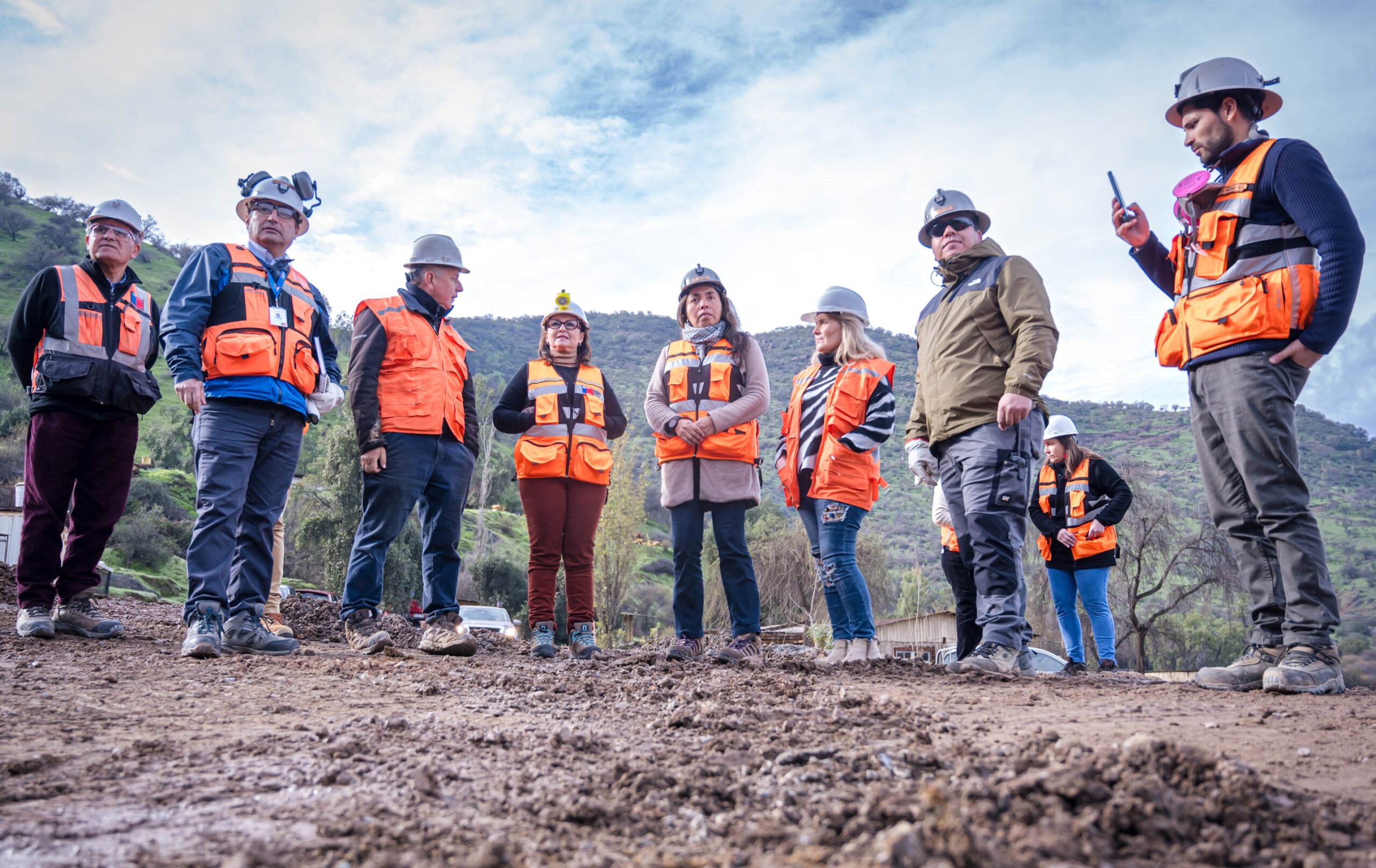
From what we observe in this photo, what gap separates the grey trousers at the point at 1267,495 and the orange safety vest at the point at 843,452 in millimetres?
1594

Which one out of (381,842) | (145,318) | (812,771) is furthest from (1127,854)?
(145,318)

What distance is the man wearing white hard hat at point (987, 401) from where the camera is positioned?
3.74 meters

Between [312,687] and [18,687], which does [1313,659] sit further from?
[18,687]

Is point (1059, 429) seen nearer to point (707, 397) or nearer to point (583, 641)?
point (707, 397)

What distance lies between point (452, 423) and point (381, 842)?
3.68 metres

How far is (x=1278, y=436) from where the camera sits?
10.6 ft

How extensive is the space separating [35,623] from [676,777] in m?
4.40

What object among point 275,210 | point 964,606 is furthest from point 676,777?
point 275,210

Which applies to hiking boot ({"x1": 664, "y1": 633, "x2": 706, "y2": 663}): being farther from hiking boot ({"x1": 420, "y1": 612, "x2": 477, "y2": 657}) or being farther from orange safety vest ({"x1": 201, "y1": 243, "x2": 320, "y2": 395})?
orange safety vest ({"x1": 201, "y1": 243, "x2": 320, "y2": 395})

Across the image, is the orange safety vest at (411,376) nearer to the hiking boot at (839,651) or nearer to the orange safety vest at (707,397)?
the orange safety vest at (707,397)

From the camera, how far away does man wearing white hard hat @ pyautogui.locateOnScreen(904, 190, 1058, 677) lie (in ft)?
12.3

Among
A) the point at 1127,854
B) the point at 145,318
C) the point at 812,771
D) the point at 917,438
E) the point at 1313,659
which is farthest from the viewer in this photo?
the point at 145,318

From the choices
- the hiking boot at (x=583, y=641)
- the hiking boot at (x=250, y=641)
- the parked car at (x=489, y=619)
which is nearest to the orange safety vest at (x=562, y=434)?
the hiking boot at (x=583, y=641)

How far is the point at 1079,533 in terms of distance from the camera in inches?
251
